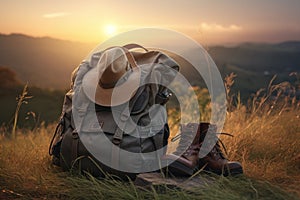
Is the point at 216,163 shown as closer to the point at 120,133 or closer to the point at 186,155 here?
the point at 186,155

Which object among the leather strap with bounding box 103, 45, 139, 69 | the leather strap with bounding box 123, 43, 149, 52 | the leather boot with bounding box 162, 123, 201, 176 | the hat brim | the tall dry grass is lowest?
the tall dry grass

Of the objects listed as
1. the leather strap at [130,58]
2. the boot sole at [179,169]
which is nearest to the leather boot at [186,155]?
the boot sole at [179,169]

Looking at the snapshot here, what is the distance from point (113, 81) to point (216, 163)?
964 millimetres

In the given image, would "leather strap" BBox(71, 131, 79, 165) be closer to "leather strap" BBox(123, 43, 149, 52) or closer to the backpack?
the backpack

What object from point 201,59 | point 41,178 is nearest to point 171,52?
point 201,59

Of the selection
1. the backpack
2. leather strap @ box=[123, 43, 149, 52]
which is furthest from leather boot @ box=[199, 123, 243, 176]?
leather strap @ box=[123, 43, 149, 52]

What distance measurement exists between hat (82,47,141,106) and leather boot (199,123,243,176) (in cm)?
63

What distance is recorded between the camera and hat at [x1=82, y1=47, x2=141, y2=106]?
10.6 ft

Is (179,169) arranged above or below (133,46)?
below

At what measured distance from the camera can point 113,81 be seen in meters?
3.30

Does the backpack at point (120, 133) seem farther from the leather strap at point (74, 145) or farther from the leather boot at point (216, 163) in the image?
the leather boot at point (216, 163)

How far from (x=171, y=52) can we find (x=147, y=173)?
4.21 feet

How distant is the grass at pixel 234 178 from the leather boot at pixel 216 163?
0.23ft

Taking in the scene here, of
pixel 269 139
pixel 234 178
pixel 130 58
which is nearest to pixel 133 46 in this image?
pixel 130 58
